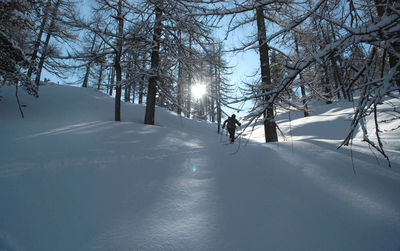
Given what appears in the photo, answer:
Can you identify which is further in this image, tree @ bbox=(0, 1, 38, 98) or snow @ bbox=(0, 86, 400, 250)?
tree @ bbox=(0, 1, 38, 98)

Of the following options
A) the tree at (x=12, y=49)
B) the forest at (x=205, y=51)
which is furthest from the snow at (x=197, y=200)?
the tree at (x=12, y=49)

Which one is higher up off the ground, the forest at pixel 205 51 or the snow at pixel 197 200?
the forest at pixel 205 51

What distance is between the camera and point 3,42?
573cm

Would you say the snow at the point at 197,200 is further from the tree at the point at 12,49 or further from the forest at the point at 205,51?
the tree at the point at 12,49

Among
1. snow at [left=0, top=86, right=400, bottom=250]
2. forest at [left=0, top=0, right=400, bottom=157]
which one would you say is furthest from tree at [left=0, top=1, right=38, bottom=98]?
snow at [left=0, top=86, right=400, bottom=250]

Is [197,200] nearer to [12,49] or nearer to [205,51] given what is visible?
[205,51]

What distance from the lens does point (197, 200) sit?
6.74 feet

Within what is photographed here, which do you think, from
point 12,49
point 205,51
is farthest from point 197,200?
point 12,49

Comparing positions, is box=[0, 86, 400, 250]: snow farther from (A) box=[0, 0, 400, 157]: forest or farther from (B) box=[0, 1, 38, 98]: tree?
(B) box=[0, 1, 38, 98]: tree

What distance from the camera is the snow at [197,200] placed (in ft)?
4.83

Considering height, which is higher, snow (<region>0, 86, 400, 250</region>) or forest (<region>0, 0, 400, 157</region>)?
forest (<region>0, 0, 400, 157</region>)

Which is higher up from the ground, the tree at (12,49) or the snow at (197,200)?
the tree at (12,49)

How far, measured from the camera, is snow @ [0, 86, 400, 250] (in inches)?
57.9

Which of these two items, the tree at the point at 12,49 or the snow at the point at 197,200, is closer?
the snow at the point at 197,200
